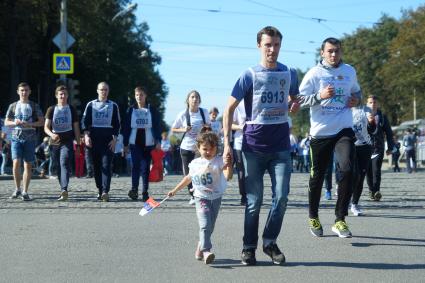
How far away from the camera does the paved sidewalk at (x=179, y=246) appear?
6.74 m

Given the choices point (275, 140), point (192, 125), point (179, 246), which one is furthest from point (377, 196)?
point (275, 140)

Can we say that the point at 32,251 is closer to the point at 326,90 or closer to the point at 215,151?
the point at 215,151

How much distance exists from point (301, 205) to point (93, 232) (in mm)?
4579

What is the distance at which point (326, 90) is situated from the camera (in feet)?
26.8

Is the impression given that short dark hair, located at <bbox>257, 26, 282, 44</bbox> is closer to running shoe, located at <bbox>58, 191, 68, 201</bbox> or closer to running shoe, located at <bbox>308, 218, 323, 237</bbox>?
running shoe, located at <bbox>308, 218, 323, 237</bbox>

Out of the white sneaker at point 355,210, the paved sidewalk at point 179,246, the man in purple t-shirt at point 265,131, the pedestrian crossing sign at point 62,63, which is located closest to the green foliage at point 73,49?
the pedestrian crossing sign at point 62,63

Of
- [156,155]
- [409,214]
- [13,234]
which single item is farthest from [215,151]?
[156,155]

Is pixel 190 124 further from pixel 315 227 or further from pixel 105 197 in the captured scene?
pixel 315 227

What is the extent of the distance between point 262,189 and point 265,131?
0.54 m

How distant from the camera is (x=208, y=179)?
7527mm

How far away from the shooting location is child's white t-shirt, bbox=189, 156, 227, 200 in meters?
7.51

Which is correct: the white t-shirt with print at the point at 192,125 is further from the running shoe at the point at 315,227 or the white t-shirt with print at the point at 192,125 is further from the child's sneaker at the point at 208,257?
the child's sneaker at the point at 208,257

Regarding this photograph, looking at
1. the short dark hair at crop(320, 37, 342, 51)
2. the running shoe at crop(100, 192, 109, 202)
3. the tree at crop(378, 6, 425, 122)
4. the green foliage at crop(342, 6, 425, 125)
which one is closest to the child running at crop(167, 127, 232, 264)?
the short dark hair at crop(320, 37, 342, 51)

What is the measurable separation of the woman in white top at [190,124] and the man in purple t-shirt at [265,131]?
18.7 feet
